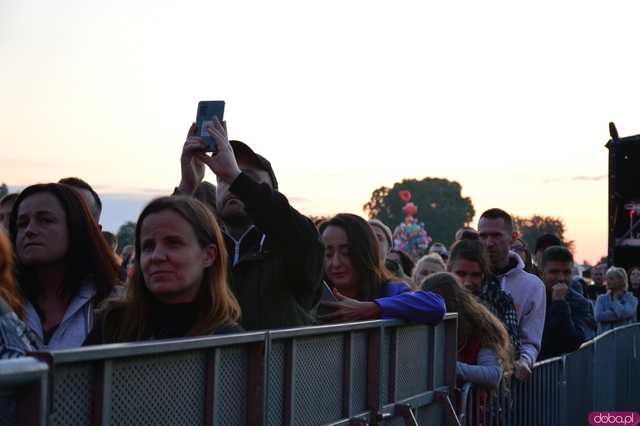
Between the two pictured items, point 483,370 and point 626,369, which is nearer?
point 483,370

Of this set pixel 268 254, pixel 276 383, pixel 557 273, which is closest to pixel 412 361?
pixel 268 254

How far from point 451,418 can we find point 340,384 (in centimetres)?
128

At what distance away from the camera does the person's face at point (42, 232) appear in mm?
4410

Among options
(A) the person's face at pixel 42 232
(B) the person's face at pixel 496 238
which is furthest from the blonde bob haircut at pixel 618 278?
(A) the person's face at pixel 42 232

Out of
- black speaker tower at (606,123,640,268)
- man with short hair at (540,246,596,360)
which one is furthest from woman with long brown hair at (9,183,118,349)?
black speaker tower at (606,123,640,268)

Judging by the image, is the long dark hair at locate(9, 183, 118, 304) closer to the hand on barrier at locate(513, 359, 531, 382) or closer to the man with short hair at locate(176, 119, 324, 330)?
the man with short hair at locate(176, 119, 324, 330)

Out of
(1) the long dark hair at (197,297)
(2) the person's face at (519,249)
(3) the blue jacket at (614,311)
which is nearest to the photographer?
(1) the long dark hair at (197,297)

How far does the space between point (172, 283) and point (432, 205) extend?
159375 mm

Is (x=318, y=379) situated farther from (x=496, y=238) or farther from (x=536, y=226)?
(x=536, y=226)

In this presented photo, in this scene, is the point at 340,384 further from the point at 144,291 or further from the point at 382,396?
the point at 144,291

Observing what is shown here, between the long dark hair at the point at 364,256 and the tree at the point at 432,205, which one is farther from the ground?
the tree at the point at 432,205

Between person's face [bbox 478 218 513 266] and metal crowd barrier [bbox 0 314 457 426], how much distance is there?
2.56m

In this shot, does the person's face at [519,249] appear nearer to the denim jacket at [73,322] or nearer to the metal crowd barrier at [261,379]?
the metal crowd barrier at [261,379]

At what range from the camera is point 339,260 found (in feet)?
17.4
